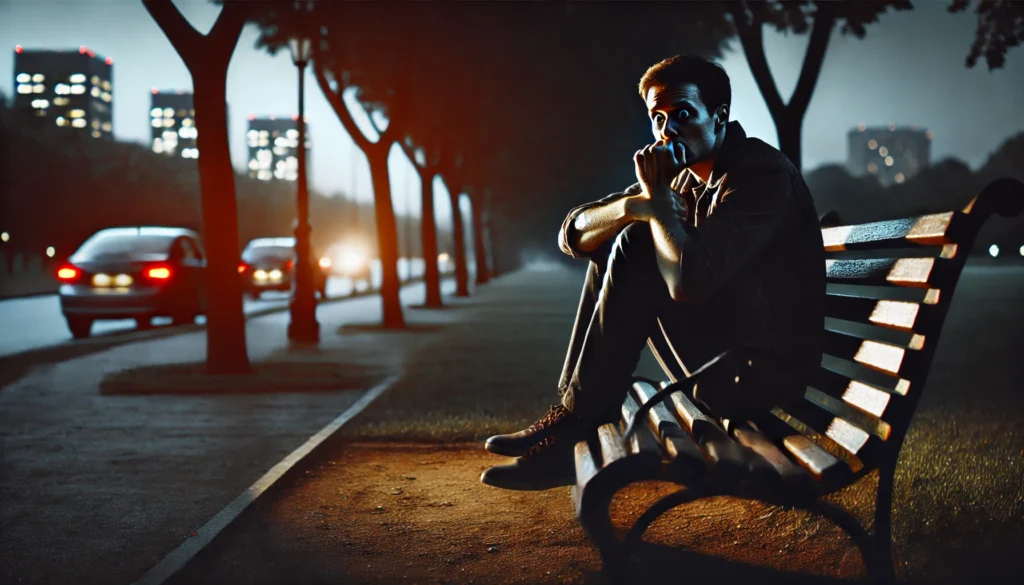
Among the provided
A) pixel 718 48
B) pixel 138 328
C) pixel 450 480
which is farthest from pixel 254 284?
pixel 450 480

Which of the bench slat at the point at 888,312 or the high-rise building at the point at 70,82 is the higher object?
the high-rise building at the point at 70,82

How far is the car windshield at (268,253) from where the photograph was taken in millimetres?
30969

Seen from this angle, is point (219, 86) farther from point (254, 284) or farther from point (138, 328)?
point (254, 284)

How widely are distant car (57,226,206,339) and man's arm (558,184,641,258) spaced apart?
13.7 m

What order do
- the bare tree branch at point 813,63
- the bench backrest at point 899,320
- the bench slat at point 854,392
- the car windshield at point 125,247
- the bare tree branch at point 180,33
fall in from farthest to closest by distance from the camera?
the car windshield at point 125,247, the bare tree branch at point 813,63, the bare tree branch at point 180,33, the bench slat at point 854,392, the bench backrest at point 899,320

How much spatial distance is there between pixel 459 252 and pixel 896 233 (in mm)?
30627

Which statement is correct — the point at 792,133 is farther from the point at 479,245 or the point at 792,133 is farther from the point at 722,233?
the point at 479,245

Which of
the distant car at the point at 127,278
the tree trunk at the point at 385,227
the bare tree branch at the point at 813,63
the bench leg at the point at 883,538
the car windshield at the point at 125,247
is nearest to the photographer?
the bench leg at the point at 883,538

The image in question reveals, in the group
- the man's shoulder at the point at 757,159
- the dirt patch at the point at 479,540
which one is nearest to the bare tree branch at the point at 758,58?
the dirt patch at the point at 479,540

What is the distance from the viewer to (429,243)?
26.7 metres

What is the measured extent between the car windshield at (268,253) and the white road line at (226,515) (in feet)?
81.1

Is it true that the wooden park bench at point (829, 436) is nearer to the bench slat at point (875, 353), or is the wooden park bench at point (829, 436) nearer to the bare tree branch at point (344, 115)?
the bench slat at point (875, 353)

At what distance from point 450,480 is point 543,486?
6.00 ft

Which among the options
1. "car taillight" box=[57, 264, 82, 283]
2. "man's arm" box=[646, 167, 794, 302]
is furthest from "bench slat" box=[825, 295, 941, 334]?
"car taillight" box=[57, 264, 82, 283]
